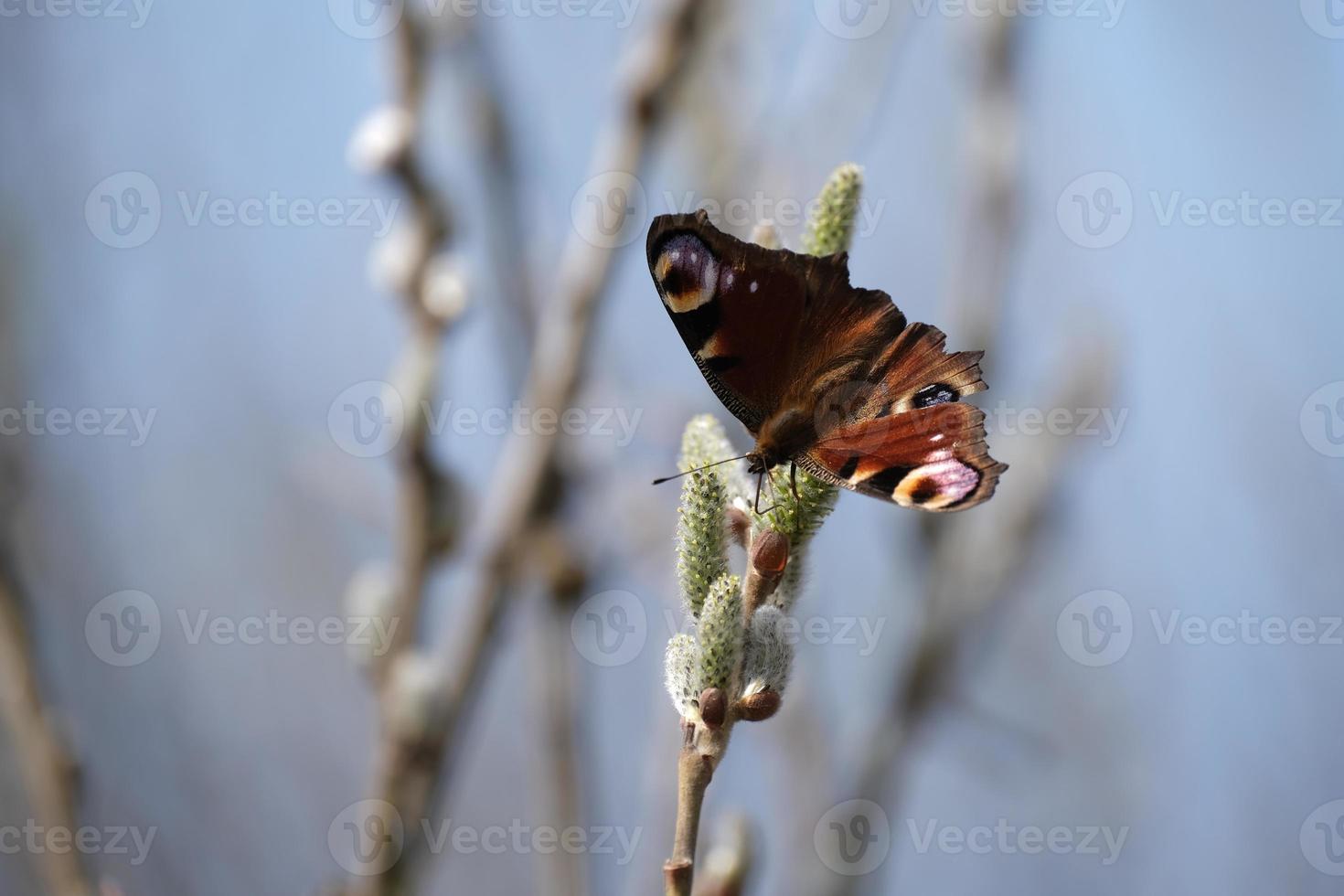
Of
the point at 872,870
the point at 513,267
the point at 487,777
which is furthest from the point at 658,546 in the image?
the point at 487,777

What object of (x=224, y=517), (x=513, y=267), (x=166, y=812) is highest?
(x=513, y=267)

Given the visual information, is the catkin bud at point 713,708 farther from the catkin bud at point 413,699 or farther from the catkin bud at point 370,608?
the catkin bud at point 370,608

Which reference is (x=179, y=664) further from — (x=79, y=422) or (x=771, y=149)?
(x=771, y=149)

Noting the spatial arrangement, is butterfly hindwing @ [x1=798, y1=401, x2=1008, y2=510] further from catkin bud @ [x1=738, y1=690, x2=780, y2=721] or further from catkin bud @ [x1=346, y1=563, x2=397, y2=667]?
catkin bud @ [x1=346, y1=563, x2=397, y2=667]

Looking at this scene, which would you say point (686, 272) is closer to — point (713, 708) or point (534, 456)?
point (713, 708)

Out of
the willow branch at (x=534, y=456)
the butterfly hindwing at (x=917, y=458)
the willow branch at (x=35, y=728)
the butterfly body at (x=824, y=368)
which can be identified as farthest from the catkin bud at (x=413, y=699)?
the butterfly hindwing at (x=917, y=458)

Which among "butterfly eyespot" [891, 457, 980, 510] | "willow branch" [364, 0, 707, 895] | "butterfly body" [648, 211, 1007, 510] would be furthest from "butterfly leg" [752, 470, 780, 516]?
"willow branch" [364, 0, 707, 895]

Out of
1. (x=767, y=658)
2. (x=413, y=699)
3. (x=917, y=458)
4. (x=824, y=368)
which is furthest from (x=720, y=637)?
(x=413, y=699)
